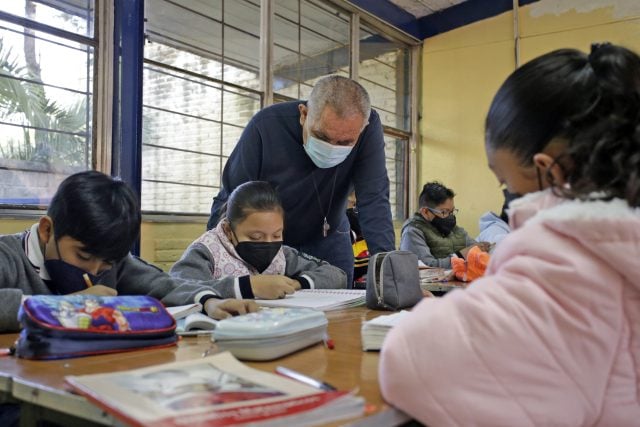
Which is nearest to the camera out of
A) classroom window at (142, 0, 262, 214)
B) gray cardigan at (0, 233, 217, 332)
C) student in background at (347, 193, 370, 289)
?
gray cardigan at (0, 233, 217, 332)

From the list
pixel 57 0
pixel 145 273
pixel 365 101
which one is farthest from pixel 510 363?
pixel 57 0

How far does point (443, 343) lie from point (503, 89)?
15.1 inches

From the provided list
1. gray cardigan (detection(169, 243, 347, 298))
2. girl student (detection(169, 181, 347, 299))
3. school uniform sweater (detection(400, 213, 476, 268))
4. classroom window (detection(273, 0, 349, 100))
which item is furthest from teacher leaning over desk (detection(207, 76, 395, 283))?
classroom window (detection(273, 0, 349, 100))

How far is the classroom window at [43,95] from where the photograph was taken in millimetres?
2883

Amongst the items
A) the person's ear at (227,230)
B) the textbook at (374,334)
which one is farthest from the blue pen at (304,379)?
the person's ear at (227,230)

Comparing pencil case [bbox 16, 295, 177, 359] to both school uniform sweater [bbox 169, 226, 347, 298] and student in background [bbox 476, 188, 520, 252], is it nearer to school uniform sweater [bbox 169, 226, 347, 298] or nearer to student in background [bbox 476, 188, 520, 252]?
school uniform sweater [bbox 169, 226, 347, 298]

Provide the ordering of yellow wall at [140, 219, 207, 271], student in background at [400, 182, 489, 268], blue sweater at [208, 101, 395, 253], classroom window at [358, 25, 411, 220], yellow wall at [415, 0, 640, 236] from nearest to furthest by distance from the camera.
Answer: blue sweater at [208, 101, 395, 253] < yellow wall at [140, 219, 207, 271] < student in background at [400, 182, 489, 268] < yellow wall at [415, 0, 640, 236] < classroom window at [358, 25, 411, 220]

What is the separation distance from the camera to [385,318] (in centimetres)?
101

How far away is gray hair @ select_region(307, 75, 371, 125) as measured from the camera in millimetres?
1935

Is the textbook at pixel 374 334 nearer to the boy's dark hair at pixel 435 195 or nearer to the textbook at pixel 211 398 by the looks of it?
the textbook at pixel 211 398

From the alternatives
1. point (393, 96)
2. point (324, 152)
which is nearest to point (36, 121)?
point (324, 152)

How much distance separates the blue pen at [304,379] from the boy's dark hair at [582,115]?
36 cm

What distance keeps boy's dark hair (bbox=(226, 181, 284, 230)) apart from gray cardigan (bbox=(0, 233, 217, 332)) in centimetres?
31

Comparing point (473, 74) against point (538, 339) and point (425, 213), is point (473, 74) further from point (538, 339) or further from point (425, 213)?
point (538, 339)
